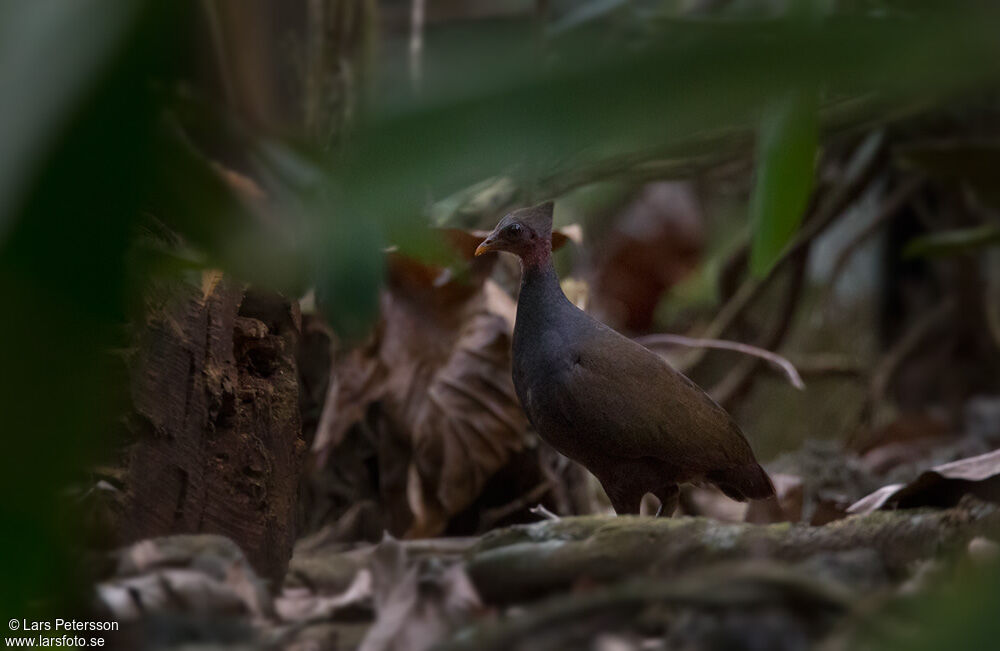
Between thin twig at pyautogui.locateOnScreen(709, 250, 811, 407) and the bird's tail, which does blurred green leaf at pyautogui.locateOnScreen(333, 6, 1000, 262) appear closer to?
the bird's tail

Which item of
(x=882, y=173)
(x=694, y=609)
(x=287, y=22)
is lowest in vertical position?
(x=694, y=609)

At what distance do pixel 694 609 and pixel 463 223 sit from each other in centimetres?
246

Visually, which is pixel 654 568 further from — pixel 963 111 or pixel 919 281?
pixel 919 281

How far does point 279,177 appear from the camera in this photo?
0.91 meters

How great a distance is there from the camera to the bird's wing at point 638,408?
2287 mm

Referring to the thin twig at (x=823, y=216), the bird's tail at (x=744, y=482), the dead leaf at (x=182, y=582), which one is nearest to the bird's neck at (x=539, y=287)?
the bird's tail at (x=744, y=482)

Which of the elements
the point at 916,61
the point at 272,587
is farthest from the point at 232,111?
the point at 916,61

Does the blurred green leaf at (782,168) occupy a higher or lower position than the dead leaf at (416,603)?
higher

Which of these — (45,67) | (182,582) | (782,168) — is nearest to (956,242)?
(782,168)

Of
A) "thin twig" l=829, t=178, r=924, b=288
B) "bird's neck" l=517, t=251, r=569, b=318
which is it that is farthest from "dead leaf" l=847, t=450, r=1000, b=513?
"thin twig" l=829, t=178, r=924, b=288

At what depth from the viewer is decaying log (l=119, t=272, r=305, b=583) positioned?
5.08 ft

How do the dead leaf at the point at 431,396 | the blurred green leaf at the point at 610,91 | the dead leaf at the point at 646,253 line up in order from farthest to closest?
the dead leaf at the point at 646,253
the dead leaf at the point at 431,396
the blurred green leaf at the point at 610,91

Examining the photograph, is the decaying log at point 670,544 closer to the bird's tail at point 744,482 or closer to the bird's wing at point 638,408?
the bird's wing at point 638,408

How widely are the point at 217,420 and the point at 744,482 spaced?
130cm
